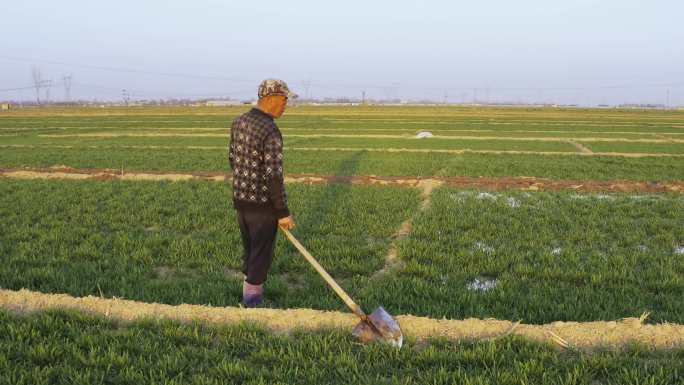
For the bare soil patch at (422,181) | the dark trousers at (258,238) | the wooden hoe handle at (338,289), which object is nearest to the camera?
the wooden hoe handle at (338,289)

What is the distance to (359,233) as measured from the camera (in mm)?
8688

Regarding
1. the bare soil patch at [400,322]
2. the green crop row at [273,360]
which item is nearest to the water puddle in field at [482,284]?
the bare soil patch at [400,322]

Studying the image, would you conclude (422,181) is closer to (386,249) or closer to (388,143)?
(386,249)

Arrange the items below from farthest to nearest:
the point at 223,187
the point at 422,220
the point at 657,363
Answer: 1. the point at 223,187
2. the point at 422,220
3. the point at 657,363

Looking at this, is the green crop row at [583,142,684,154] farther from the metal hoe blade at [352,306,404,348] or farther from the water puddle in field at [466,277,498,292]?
the metal hoe blade at [352,306,404,348]

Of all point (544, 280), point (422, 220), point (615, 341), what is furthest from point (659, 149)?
point (615, 341)

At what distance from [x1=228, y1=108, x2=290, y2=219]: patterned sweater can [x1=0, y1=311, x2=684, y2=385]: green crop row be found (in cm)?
122

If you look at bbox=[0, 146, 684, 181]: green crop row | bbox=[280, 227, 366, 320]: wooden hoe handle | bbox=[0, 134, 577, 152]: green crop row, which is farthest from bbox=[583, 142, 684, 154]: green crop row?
bbox=[280, 227, 366, 320]: wooden hoe handle

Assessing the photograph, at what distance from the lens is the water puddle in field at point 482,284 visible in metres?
5.85

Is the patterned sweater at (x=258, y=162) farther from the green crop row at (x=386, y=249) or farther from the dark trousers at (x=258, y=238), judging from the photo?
the green crop row at (x=386, y=249)

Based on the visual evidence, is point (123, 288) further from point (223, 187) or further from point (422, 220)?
point (223, 187)

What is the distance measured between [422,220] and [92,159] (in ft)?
53.1

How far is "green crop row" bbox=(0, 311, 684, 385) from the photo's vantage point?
3.65 meters

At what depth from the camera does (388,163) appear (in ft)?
64.2
